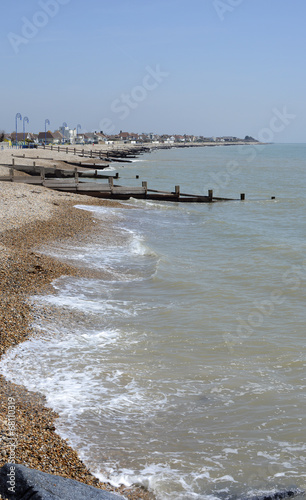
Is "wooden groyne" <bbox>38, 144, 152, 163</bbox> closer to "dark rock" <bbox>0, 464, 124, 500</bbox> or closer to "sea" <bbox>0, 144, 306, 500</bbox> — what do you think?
"sea" <bbox>0, 144, 306, 500</bbox>

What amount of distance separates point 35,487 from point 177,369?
174 inches

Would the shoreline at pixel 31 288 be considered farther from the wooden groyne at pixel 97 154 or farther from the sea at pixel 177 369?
the wooden groyne at pixel 97 154

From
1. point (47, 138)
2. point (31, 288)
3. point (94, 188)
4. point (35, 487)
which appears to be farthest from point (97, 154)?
point (35, 487)

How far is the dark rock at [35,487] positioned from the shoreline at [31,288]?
2.04 ft

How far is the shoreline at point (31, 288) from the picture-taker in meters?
5.48

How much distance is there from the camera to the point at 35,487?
4.33 m

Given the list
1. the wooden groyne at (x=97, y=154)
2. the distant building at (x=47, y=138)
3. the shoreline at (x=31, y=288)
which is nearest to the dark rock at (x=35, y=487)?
the shoreline at (x=31, y=288)

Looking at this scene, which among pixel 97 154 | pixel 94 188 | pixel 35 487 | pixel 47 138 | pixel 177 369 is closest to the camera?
pixel 35 487

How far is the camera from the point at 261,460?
615 centimetres

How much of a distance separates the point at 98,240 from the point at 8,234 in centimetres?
336

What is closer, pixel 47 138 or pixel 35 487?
pixel 35 487

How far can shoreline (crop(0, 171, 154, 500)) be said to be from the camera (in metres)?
5.48

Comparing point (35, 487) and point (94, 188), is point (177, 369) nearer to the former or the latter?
point (35, 487)

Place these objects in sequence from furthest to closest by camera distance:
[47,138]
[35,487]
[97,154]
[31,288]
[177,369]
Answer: [47,138] < [97,154] < [31,288] < [177,369] < [35,487]
